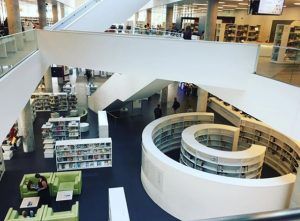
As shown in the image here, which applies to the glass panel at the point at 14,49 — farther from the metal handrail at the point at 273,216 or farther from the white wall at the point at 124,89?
the metal handrail at the point at 273,216

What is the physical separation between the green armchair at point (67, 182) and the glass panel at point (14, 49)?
13.5 ft

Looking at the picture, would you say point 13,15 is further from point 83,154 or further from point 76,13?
point 83,154

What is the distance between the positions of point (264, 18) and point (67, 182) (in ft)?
51.0

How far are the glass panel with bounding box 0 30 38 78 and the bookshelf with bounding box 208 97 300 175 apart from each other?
9.29m

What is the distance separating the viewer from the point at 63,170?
34.3ft

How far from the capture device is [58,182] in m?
9.19

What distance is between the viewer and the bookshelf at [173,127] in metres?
11.7

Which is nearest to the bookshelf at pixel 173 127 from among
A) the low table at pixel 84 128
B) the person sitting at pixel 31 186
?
the low table at pixel 84 128

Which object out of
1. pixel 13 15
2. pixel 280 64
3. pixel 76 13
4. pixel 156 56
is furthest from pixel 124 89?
pixel 280 64

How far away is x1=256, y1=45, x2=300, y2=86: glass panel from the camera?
6595 millimetres

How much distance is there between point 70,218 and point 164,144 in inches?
224

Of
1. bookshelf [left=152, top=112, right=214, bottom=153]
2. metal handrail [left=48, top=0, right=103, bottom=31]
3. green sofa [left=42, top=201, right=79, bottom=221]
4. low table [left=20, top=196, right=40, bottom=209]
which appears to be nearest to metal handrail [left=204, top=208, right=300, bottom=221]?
green sofa [left=42, top=201, right=79, bottom=221]

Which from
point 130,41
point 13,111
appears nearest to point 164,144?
point 130,41

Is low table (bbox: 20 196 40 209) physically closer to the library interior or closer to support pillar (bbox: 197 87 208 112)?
the library interior
